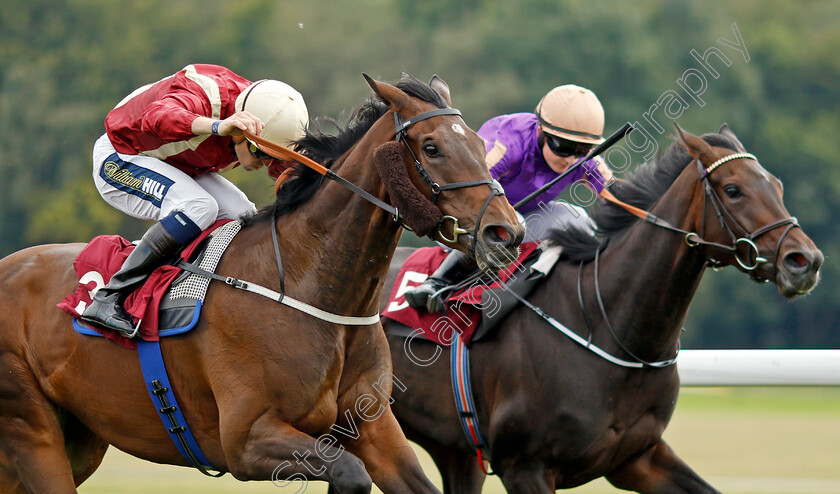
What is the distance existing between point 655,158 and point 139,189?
2493 mm

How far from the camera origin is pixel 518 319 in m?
5.22

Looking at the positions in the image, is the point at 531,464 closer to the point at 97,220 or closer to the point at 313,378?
the point at 313,378

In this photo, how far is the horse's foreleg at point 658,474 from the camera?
4.87 metres

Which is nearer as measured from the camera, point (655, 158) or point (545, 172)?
point (655, 158)

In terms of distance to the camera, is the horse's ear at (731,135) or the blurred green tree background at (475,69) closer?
the horse's ear at (731,135)

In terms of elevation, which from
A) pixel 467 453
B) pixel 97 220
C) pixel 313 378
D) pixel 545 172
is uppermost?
pixel 545 172

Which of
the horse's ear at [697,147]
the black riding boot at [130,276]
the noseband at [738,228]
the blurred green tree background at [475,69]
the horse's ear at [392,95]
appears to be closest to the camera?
the horse's ear at [392,95]

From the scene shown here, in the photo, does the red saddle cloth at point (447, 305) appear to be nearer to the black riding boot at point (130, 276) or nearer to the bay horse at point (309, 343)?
the bay horse at point (309, 343)

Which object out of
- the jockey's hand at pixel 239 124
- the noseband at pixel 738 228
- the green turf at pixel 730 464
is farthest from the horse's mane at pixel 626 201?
the green turf at pixel 730 464

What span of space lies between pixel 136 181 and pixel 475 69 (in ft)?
77.2

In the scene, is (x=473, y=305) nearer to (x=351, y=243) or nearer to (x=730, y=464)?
(x=351, y=243)

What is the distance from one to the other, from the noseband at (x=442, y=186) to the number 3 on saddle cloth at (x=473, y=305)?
5.03 feet

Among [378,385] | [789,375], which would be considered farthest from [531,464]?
[789,375]

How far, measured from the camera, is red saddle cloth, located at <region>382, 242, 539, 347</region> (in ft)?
17.4
